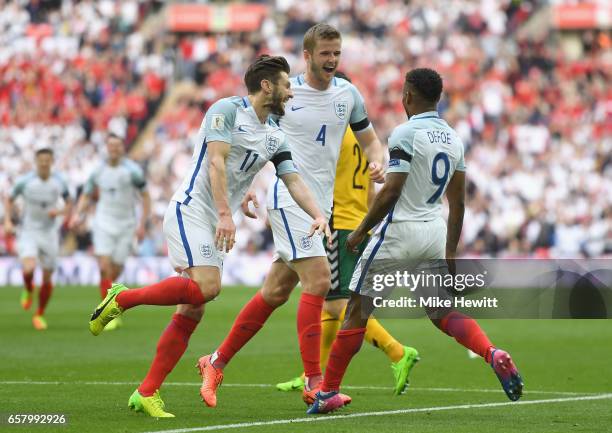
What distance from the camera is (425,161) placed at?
913cm

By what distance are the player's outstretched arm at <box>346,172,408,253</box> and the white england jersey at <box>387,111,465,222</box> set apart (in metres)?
0.12

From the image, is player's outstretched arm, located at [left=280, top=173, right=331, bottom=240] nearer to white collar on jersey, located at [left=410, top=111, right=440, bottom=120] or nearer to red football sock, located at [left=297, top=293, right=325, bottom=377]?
red football sock, located at [left=297, top=293, right=325, bottom=377]

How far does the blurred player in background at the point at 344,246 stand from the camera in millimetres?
11078

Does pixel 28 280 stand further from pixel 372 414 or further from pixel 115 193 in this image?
pixel 372 414

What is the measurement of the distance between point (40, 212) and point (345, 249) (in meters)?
9.46

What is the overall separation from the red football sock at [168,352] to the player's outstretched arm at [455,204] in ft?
6.19

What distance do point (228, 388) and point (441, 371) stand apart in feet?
8.30

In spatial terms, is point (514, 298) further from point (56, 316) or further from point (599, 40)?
point (599, 40)

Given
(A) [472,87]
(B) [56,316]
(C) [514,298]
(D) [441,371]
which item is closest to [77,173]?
(A) [472,87]

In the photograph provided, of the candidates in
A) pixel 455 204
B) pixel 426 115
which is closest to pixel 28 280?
pixel 455 204

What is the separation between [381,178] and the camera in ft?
32.6

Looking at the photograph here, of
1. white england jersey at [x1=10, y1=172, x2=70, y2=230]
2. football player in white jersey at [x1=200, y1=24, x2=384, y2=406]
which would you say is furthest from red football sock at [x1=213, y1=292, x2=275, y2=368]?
white england jersey at [x1=10, y1=172, x2=70, y2=230]

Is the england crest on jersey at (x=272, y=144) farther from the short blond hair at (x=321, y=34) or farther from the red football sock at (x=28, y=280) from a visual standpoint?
the red football sock at (x=28, y=280)

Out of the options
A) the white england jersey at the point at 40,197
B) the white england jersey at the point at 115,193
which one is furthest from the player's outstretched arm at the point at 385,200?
the white england jersey at the point at 40,197
